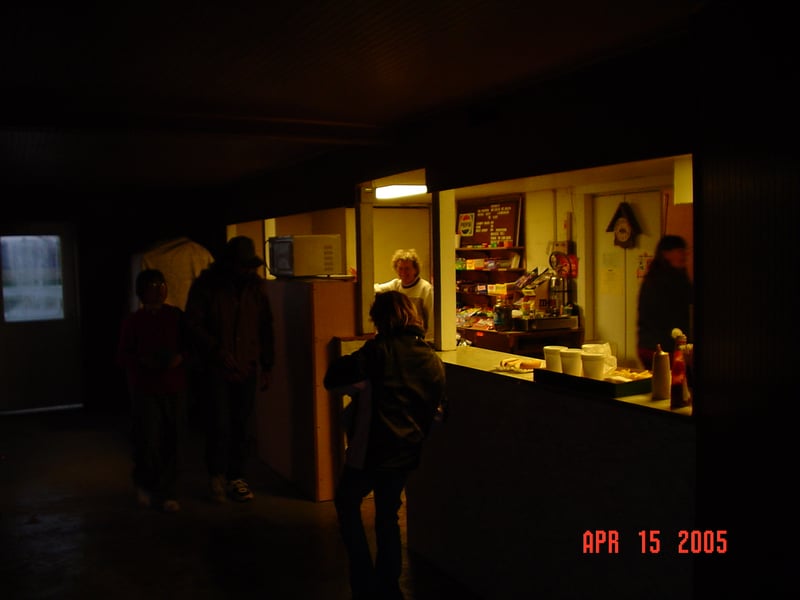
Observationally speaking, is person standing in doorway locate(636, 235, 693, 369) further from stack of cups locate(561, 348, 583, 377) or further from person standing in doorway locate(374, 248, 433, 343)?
person standing in doorway locate(374, 248, 433, 343)

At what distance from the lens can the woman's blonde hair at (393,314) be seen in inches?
114

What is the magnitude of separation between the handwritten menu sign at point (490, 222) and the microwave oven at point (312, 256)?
7.05 feet

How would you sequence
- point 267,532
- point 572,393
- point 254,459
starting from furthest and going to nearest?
point 254,459
point 267,532
point 572,393

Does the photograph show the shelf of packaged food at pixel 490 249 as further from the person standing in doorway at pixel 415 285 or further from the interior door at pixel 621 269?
the person standing in doorway at pixel 415 285

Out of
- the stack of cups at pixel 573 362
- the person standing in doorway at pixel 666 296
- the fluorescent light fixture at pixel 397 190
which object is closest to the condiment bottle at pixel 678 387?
the stack of cups at pixel 573 362

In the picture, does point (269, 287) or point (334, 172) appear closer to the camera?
point (334, 172)

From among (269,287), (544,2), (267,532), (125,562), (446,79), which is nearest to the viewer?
(544,2)

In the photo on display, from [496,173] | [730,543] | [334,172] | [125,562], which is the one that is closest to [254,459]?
[125,562]

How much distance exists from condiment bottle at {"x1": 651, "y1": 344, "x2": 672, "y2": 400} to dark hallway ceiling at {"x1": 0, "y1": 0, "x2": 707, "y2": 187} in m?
1.09

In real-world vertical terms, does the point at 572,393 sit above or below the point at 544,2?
below

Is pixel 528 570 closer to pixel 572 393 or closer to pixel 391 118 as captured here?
pixel 572 393

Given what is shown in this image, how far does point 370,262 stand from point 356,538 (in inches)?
81.7

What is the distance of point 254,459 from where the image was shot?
5727mm

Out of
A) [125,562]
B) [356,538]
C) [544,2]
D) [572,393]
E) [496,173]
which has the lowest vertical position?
[125,562]
